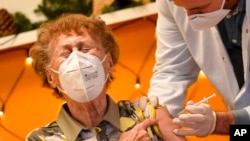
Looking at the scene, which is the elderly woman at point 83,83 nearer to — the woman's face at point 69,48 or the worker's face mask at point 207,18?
the woman's face at point 69,48

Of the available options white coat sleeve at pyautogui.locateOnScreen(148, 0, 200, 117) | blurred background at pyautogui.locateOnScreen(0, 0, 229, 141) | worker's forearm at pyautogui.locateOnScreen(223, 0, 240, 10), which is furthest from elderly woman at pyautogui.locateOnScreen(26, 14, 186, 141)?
blurred background at pyautogui.locateOnScreen(0, 0, 229, 141)

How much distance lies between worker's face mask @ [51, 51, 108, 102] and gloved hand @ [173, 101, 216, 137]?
0.26m

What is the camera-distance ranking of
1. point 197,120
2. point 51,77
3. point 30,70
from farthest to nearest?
1. point 30,70
2. point 51,77
3. point 197,120

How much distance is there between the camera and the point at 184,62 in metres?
1.87

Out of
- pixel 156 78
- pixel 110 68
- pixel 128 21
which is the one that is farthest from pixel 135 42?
pixel 110 68

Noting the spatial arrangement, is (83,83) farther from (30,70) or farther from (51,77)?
(30,70)

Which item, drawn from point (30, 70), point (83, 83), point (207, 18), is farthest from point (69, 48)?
point (30, 70)

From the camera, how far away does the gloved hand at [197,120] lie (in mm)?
1472

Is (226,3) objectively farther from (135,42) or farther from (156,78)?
(135,42)

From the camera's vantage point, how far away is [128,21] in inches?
97.1

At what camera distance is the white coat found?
1743 millimetres

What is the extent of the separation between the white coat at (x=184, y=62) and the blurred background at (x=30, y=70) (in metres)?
0.58

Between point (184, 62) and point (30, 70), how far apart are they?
95 centimetres

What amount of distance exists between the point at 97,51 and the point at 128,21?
0.90m
